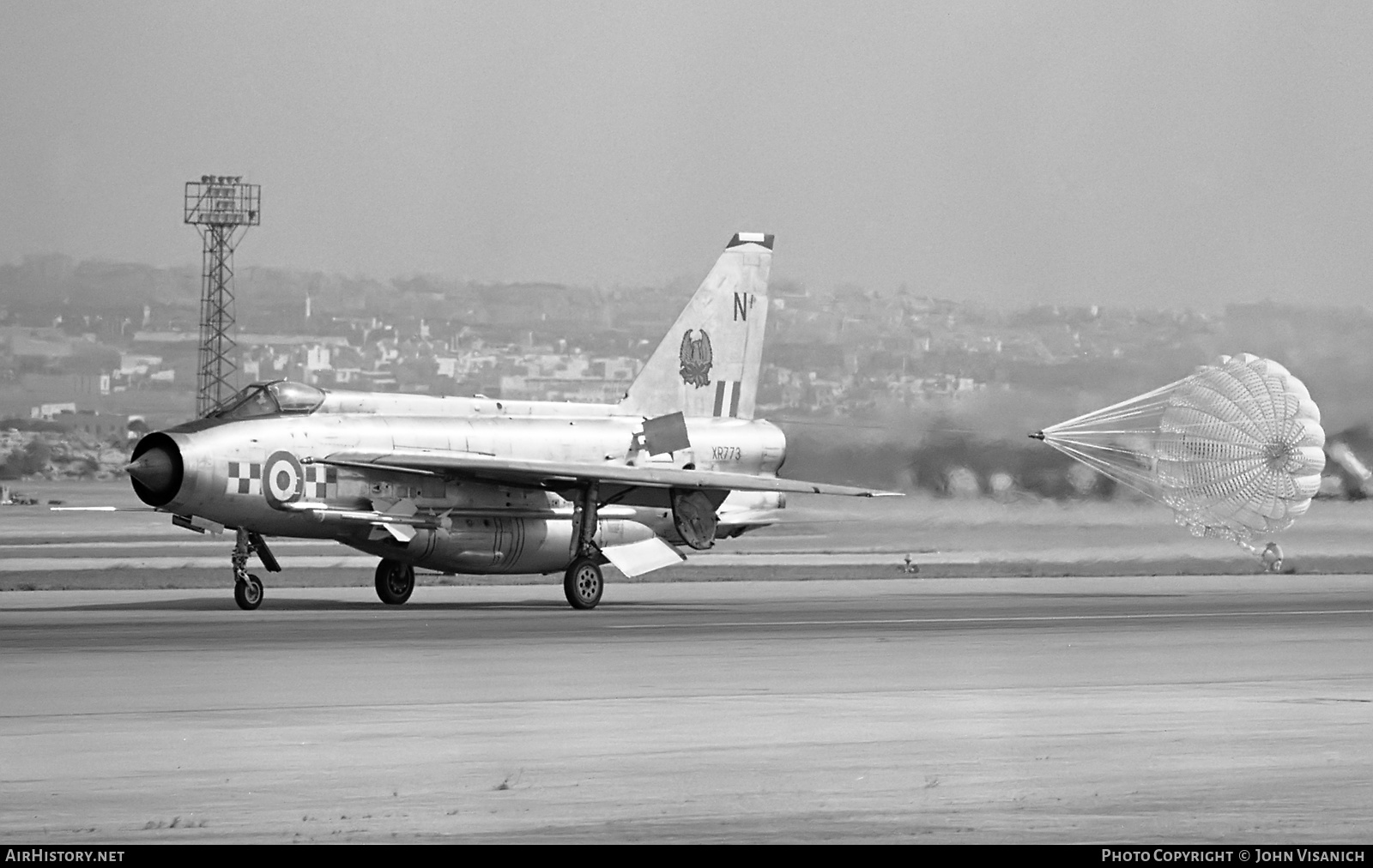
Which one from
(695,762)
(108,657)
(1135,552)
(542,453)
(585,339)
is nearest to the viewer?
(695,762)

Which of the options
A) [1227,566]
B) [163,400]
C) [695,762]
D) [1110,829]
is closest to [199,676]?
[695,762]

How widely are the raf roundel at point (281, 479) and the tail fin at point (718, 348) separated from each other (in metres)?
6.19

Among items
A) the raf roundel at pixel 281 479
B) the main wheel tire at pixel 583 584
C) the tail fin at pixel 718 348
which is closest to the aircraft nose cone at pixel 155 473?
the raf roundel at pixel 281 479

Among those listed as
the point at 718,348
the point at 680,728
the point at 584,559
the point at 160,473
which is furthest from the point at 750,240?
the point at 680,728

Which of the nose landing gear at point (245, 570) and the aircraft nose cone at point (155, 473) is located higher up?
the aircraft nose cone at point (155, 473)

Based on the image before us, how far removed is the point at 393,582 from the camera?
27219mm

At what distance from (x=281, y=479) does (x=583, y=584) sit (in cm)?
454

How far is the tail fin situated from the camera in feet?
98.2

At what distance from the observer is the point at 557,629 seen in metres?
21.8

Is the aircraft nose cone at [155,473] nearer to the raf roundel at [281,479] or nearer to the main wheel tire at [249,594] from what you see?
the raf roundel at [281,479]

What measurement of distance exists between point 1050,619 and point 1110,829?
51.6 ft

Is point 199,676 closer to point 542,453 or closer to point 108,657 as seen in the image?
point 108,657

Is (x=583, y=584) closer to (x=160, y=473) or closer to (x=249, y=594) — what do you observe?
(x=249, y=594)

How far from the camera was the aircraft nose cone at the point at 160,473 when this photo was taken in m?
23.9
